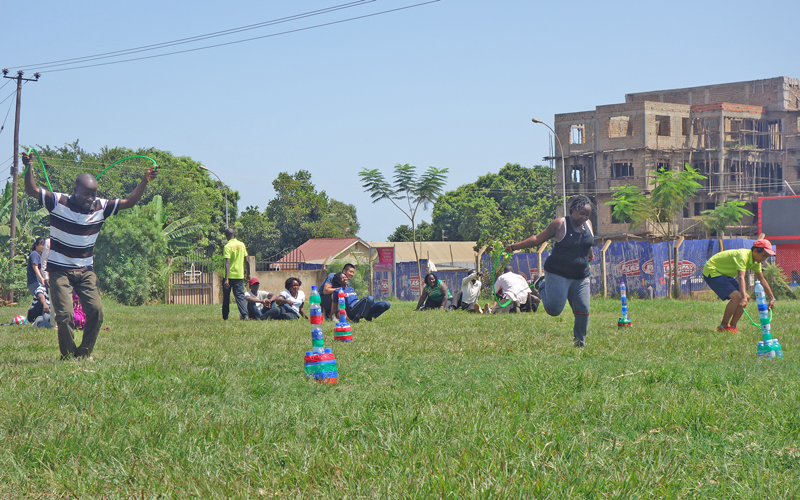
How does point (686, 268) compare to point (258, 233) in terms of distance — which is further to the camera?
point (258, 233)

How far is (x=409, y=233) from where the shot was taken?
7838 centimetres

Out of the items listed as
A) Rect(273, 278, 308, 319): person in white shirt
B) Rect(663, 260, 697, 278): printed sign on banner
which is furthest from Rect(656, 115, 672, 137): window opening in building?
Rect(273, 278, 308, 319): person in white shirt

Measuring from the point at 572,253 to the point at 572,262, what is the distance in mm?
106

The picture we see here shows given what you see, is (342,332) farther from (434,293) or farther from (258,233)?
(258,233)

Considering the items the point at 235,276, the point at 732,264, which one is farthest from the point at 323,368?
the point at 235,276

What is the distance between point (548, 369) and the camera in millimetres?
5914

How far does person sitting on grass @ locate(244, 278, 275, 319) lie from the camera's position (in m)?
14.8

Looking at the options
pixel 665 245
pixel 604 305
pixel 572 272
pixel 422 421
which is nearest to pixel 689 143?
pixel 665 245

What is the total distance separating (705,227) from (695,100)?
1994cm

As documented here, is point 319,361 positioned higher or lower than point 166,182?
lower

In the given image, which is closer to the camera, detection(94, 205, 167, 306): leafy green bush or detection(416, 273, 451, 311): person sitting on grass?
detection(416, 273, 451, 311): person sitting on grass

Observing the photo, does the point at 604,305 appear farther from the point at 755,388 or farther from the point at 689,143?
the point at 689,143

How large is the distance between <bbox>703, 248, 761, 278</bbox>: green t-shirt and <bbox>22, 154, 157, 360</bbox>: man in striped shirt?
323 inches

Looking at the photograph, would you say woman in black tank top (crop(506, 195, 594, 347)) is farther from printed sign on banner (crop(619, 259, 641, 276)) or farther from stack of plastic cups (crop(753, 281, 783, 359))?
printed sign on banner (crop(619, 259, 641, 276))
